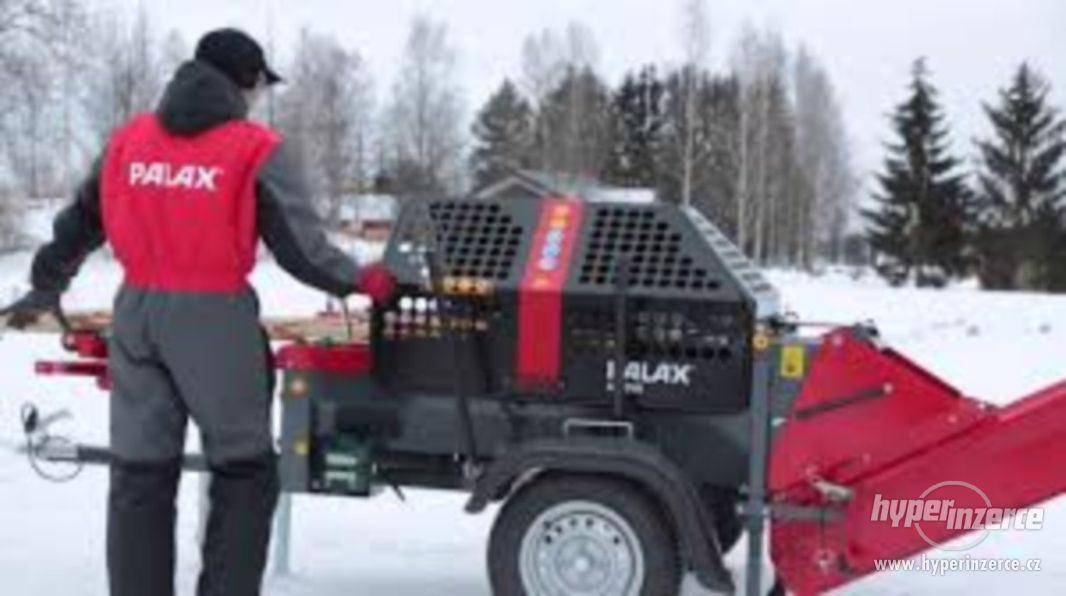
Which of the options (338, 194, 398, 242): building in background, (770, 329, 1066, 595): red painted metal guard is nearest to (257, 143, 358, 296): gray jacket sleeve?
(770, 329, 1066, 595): red painted metal guard

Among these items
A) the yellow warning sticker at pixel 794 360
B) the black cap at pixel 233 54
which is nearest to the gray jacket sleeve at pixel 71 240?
the black cap at pixel 233 54

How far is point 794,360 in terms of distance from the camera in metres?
5.96

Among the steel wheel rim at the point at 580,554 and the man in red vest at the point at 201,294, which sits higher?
the man in red vest at the point at 201,294

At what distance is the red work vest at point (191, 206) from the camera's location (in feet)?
16.4

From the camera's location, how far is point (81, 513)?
831 centimetres

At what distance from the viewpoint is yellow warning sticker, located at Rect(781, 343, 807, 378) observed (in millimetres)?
5945

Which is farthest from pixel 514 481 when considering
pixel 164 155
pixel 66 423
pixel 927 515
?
pixel 66 423

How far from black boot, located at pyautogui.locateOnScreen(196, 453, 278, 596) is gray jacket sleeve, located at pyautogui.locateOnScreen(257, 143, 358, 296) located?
536mm

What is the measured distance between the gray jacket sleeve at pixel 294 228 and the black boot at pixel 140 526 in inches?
26.2

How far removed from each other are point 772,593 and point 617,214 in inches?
54.7

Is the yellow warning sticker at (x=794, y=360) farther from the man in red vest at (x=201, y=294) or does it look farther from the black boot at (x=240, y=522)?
the black boot at (x=240, y=522)

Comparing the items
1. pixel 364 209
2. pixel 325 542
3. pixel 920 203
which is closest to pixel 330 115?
pixel 364 209

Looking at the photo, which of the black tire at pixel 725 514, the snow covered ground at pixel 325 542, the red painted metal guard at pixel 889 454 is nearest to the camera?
the red painted metal guard at pixel 889 454

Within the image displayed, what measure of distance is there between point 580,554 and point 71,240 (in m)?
1.91
